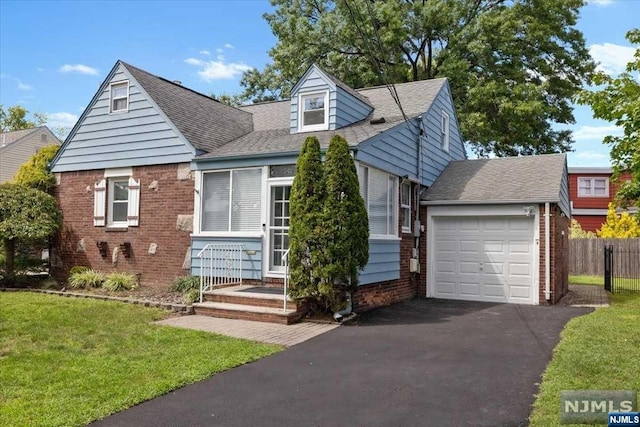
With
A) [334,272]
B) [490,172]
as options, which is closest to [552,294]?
[490,172]

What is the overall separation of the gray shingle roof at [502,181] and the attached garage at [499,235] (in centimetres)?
2

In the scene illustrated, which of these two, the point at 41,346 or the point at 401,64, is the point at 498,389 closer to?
the point at 41,346

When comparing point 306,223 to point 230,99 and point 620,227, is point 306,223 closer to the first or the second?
point 620,227

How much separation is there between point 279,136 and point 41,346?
750 cm

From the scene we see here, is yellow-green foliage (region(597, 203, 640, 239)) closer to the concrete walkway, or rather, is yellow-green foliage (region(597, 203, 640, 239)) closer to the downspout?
the downspout

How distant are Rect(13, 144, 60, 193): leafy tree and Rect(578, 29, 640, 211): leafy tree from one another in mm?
14018

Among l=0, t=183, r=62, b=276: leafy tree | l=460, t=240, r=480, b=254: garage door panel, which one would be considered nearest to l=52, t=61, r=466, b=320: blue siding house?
l=0, t=183, r=62, b=276: leafy tree

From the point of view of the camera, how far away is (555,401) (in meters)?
4.55

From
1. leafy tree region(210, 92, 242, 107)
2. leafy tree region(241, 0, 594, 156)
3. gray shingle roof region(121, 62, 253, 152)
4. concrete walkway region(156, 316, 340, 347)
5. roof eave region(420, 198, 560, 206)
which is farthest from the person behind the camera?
leafy tree region(210, 92, 242, 107)

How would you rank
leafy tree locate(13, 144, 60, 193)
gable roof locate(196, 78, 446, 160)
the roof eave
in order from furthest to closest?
leafy tree locate(13, 144, 60, 193) < the roof eave < gable roof locate(196, 78, 446, 160)

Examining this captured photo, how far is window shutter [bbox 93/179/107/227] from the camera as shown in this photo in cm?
1290

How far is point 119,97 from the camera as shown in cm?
1309

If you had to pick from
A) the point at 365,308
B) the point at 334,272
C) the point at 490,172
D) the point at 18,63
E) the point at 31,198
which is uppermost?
the point at 18,63

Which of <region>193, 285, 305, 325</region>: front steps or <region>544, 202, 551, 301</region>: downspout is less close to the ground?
<region>544, 202, 551, 301</region>: downspout
